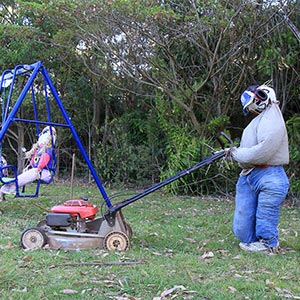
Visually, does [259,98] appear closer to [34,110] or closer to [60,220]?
[60,220]

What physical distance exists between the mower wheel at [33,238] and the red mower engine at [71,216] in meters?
0.15

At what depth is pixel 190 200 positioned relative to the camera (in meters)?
9.02

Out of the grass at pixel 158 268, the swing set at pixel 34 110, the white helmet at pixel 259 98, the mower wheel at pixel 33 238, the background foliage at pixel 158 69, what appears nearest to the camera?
the grass at pixel 158 268

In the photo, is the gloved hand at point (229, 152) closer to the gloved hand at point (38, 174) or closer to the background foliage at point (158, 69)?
the gloved hand at point (38, 174)

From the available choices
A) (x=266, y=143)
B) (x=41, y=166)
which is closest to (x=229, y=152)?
(x=266, y=143)

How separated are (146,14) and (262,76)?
3215mm

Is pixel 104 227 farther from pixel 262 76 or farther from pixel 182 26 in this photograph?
pixel 262 76

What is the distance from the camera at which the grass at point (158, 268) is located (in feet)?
10.8

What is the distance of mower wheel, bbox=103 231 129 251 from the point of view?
4484 mm

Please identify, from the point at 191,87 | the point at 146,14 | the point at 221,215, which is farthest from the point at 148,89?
the point at 221,215

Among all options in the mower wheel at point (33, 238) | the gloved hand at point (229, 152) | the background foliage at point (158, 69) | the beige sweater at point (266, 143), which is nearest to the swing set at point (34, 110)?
the mower wheel at point (33, 238)

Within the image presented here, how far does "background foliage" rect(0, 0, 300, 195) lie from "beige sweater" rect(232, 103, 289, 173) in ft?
11.0

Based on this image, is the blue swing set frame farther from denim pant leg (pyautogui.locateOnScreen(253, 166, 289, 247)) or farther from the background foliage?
the background foliage

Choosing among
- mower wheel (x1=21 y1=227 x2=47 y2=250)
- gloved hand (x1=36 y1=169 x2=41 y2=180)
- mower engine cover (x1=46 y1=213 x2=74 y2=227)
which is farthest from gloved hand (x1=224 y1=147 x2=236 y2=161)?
gloved hand (x1=36 y1=169 x2=41 y2=180)
